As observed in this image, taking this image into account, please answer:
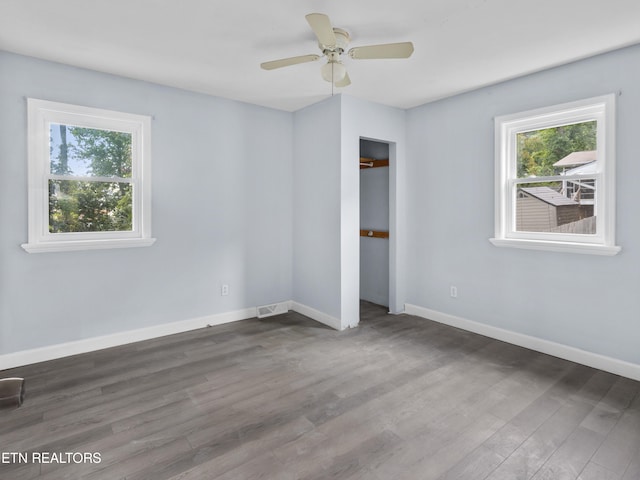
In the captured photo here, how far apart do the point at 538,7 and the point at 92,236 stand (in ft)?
13.0

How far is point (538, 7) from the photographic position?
89.0 inches

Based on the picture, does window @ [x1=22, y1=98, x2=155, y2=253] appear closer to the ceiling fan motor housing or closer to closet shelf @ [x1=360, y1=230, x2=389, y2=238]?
the ceiling fan motor housing

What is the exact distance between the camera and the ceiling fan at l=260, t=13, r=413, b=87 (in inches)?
81.7

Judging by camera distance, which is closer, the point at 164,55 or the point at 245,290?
the point at 164,55

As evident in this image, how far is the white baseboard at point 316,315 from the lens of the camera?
4066mm

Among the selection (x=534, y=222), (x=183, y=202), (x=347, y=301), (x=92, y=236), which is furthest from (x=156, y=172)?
(x=534, y=222)

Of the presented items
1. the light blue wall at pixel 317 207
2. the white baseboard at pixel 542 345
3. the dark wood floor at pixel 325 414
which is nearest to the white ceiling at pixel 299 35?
the light blue wall at pixel 317 207

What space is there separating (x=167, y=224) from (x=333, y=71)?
7.59ft

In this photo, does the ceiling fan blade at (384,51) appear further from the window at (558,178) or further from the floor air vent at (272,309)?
the floor air vent at (272,309)

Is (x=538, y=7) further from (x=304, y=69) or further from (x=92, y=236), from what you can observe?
(x=92, y=236)

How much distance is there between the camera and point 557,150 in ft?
10.9

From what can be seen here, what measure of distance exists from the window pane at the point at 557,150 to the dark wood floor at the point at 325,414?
172 cm

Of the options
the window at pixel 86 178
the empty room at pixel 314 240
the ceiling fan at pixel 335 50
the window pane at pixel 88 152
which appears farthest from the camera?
the window pane at pixel 88 152

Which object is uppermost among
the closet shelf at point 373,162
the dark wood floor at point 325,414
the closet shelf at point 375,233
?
the closet shelf at point 373,162
